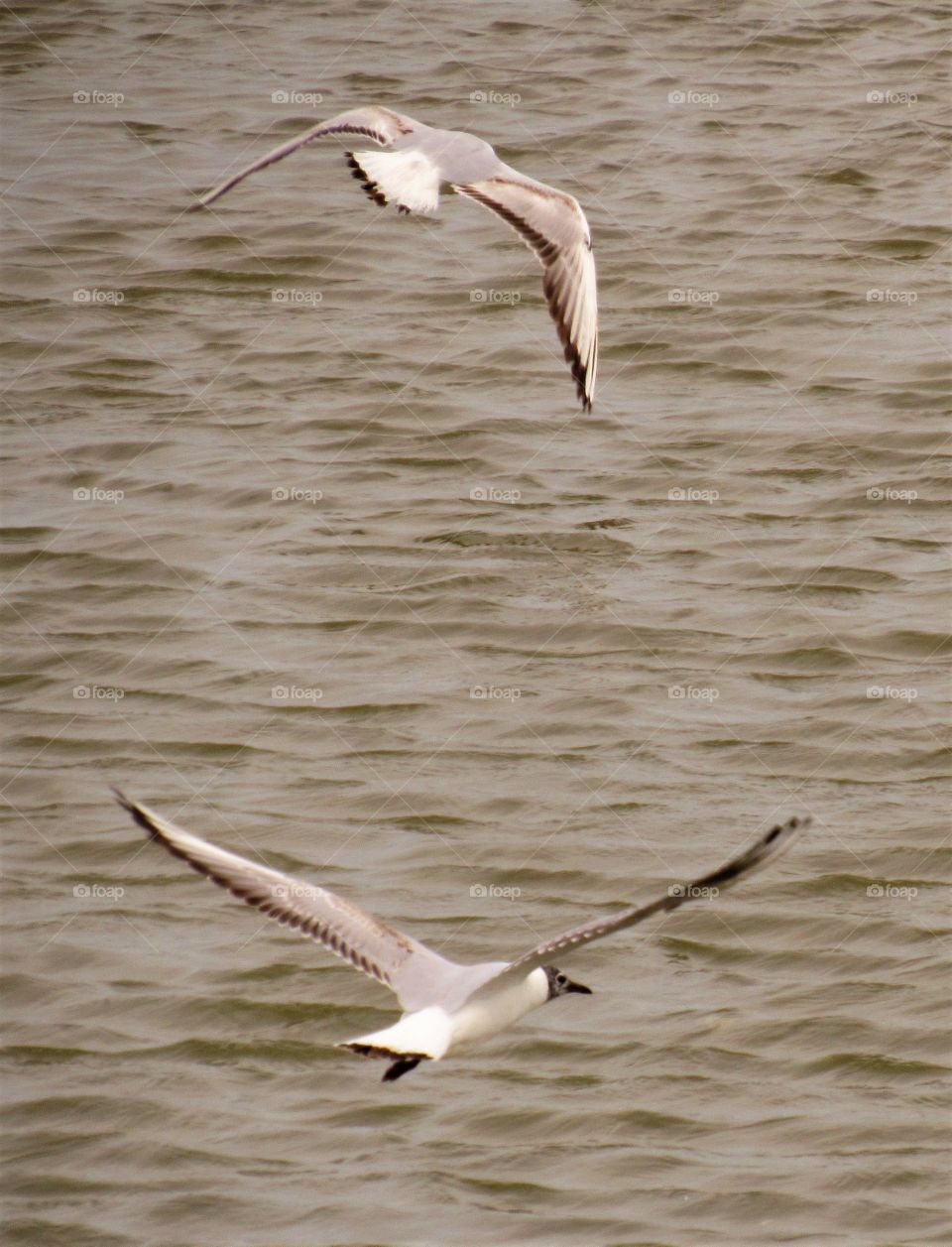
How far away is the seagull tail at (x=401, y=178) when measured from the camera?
810 cm

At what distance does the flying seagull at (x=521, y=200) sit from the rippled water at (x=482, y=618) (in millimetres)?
2132

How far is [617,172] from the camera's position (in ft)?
49.1

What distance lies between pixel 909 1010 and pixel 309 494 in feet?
15.9

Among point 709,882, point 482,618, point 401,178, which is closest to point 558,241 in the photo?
point 401,178

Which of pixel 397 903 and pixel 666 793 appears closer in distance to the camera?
pixel 397 903

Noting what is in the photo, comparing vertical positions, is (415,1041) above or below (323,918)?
above

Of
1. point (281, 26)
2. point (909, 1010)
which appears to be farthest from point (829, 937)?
point (281, 26)

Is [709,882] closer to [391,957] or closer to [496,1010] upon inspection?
[496,1010]

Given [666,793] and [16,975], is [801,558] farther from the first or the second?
[16,975]

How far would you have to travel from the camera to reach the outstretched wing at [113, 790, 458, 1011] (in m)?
6.90

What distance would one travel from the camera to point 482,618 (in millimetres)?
10898

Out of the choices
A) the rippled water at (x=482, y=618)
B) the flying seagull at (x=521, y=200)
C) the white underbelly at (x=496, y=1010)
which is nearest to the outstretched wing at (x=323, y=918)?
the white underbelly at (x=496, y=1010)

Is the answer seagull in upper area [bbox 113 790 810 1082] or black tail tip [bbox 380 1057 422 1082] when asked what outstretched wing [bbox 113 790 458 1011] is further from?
black tail tip [bbox 380 1057 422 1082]

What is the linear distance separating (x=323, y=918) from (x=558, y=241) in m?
2.82
